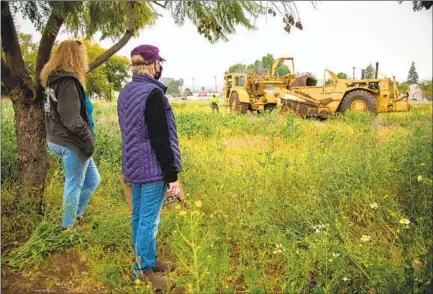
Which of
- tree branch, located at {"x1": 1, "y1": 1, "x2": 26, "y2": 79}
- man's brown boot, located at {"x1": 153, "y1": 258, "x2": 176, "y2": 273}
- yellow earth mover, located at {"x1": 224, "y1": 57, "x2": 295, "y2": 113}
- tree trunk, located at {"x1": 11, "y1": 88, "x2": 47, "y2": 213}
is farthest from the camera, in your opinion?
yellow earth mover, located at {"x1": 224, "y1": 57, "x2": 295, "y2": 113}

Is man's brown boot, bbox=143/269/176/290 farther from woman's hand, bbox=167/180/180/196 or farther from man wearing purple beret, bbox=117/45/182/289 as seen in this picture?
woman's hand, bbox=167/180/180/196

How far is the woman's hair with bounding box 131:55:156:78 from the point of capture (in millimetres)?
2047

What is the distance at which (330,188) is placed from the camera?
3111 millimetres

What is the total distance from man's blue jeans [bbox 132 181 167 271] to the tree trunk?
1.19 m

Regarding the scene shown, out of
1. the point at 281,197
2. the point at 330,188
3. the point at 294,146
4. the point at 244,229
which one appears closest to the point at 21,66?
the point at 244,229

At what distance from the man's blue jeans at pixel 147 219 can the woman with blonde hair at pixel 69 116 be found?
0.66 meters

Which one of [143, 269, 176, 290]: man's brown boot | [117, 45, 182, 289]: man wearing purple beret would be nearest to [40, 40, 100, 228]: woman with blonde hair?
[117, 45, 182, 289]: man wearing purple beret

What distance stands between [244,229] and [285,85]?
10080mm

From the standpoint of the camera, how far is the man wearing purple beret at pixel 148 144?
78.7 inches

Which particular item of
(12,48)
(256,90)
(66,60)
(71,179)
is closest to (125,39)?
(66,60)

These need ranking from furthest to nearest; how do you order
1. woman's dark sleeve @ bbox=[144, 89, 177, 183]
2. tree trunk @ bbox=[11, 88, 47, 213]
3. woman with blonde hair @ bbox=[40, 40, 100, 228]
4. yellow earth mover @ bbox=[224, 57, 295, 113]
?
yellow earth mover @ bbox=[224, 57, 295, 113], tree trunk @ bbox=[11, 88, 47, 213], woman with blonde hair @ bbox=[40, 40, 100, 228], woman's dark sleeve @ bbox=[144, 89, 177, 183]

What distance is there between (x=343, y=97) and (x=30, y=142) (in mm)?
9255

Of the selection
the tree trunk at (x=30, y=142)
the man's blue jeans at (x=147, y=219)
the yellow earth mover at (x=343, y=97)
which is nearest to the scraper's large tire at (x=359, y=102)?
the yellow earth mover at (x=343, y=97)

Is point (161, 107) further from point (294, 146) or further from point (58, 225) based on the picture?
point (294, 146)
